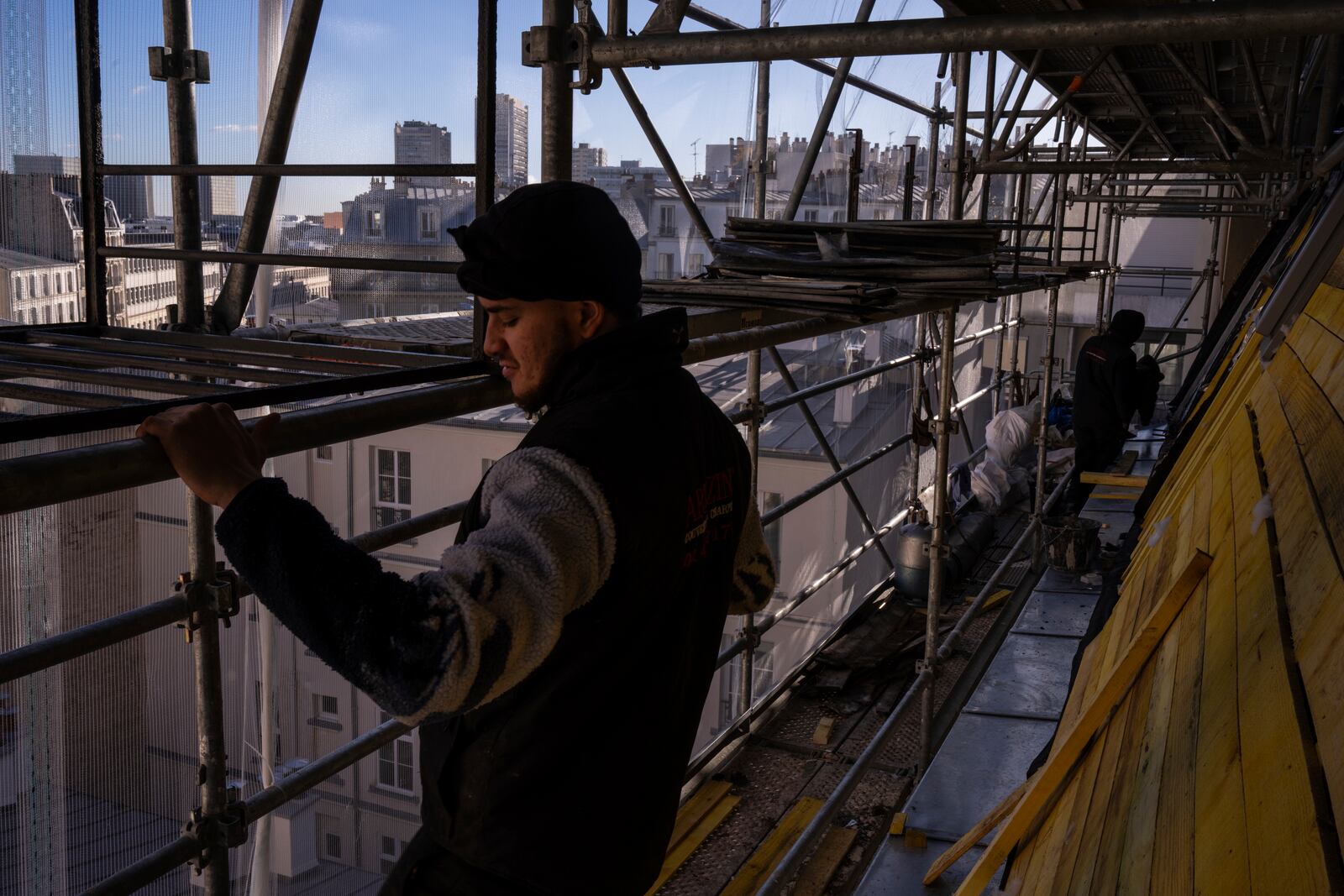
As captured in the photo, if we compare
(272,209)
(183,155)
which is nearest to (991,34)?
(272,209)

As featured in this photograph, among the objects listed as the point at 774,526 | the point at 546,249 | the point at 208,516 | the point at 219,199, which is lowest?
the point at 774,526

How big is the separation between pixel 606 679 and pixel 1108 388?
7.24m

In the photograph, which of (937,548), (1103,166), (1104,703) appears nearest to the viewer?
(1104,703)

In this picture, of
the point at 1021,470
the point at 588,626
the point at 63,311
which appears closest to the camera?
the point at 588,626

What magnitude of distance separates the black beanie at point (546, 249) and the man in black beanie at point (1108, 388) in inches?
275

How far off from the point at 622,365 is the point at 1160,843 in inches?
38.9

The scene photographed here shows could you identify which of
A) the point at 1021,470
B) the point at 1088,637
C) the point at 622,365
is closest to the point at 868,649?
the point at 1088,637

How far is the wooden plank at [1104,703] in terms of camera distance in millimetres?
2279

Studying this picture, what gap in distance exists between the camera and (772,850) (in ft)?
13.8

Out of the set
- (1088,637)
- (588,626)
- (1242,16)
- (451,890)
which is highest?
(1242,16)

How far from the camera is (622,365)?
57.6 inches

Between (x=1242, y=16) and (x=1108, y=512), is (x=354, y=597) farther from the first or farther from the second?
(x=1108, y=512)

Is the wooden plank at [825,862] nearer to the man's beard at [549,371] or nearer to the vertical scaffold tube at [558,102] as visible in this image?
the vertical scaffold tube at [558,102]

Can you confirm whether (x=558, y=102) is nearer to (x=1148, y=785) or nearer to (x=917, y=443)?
(x=1148, y=785)
